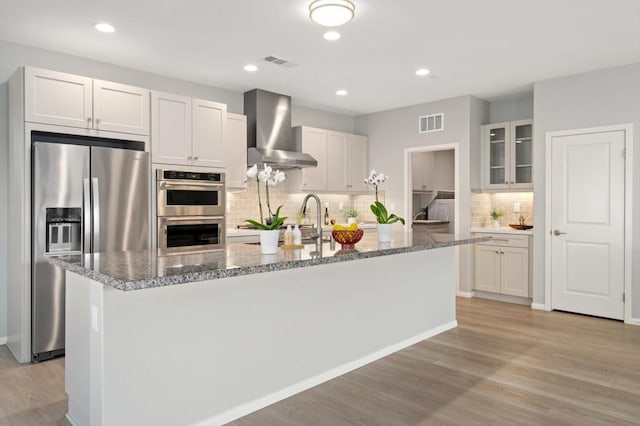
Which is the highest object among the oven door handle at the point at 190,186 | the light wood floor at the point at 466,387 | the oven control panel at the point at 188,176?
the oven control panel at the point at 188,176

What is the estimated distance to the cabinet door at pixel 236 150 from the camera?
5160 millimetres

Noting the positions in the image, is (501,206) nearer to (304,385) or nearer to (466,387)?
(466,387)

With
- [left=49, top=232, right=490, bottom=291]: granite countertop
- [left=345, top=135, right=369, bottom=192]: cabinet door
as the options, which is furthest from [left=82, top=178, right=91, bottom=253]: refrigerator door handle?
[left=345, top=135, right=369, bottom=192]: cabinet door

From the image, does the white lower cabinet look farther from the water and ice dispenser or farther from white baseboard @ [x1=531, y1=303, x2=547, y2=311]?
the water and ice dispenser

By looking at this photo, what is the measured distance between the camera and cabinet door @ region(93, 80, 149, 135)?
3951 mm

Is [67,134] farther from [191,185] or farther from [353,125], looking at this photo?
[353,125]

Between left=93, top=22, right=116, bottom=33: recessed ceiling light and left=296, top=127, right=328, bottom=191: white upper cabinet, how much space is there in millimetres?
2864

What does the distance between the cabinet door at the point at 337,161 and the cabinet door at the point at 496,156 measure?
1.94m

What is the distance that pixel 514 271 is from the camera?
564 centimetres

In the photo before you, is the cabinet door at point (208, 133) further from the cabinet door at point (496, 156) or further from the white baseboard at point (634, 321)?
the white baseboard at point (634, 321)

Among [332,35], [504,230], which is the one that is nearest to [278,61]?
[332,35]

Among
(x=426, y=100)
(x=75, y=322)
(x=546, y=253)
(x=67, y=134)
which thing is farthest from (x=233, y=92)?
(x=546, y=253)

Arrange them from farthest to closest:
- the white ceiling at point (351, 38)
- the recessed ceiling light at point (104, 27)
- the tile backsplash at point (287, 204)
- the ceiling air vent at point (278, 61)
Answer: the tile backsplash at point (287, 204) → the ceiling air vent at point (278, 61) → the recessed ceiling light at point (104, 27) → the white ceiling at point (351, 38)

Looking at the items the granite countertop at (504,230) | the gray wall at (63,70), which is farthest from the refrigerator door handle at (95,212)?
the granite countertop at (504,230)
